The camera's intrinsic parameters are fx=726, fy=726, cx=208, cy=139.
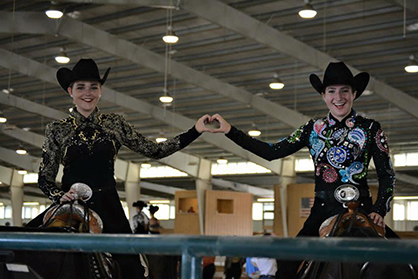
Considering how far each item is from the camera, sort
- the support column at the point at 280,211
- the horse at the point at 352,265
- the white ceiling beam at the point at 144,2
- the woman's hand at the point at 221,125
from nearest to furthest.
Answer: the horse at the point at 352,265
the woman's hand at the point at 221,125
the white ceiling beam at the point at 144,2
the support column at the point at 280,211

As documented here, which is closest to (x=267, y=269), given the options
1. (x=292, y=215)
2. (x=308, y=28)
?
(x=308, y=28)

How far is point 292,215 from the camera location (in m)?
26.0

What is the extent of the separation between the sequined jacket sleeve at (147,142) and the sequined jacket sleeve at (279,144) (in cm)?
29

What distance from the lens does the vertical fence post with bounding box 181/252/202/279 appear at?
1.67 m

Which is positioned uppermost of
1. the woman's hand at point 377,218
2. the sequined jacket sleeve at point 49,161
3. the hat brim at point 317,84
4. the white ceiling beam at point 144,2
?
the white ceiling beam at point 144,2

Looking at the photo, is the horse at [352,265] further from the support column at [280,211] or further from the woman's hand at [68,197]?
the support column at [280,211]

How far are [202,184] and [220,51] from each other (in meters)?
14.4

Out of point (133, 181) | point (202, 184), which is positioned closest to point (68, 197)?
point (202, 184)

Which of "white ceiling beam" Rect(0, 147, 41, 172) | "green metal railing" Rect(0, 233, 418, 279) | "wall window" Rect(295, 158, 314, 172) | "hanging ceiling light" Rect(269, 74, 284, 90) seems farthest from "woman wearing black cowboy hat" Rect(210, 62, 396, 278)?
"white ceiling beam" Rect(0, 147, 41, 172)

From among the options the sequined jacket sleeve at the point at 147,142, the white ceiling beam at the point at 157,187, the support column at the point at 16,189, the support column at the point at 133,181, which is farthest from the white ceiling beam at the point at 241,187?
the sequined jacket sleeve at the point at 147,142

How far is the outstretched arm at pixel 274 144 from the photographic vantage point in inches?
172

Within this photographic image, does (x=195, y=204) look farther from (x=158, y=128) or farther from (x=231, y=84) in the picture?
(x=231, y=84)

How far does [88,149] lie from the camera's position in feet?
14.0

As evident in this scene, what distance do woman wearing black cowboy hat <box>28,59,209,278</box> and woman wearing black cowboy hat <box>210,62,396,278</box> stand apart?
1.08 metres
